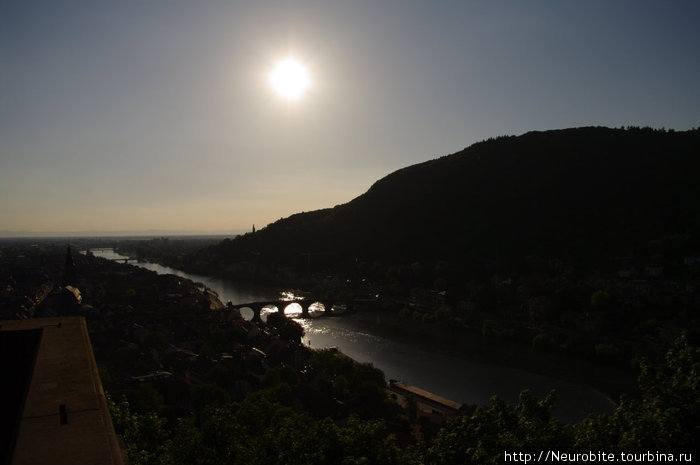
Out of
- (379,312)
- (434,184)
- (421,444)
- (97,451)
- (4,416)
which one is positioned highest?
(434,184)

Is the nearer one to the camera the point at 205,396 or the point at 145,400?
the point at 145,400

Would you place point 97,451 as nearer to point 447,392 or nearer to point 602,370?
point 447,392

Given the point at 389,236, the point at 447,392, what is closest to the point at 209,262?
the point at 389,236

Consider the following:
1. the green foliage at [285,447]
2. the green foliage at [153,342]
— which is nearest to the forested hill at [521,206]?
the green foliage at [153,342]

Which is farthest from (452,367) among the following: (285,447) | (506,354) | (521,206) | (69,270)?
(521,206)

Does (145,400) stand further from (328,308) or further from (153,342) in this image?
(328,308)

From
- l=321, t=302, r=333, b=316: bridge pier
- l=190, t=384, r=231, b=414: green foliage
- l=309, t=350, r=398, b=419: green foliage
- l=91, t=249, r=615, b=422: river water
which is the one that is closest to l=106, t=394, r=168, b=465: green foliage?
l=190, t=384, r=231, b=414: green foliage
